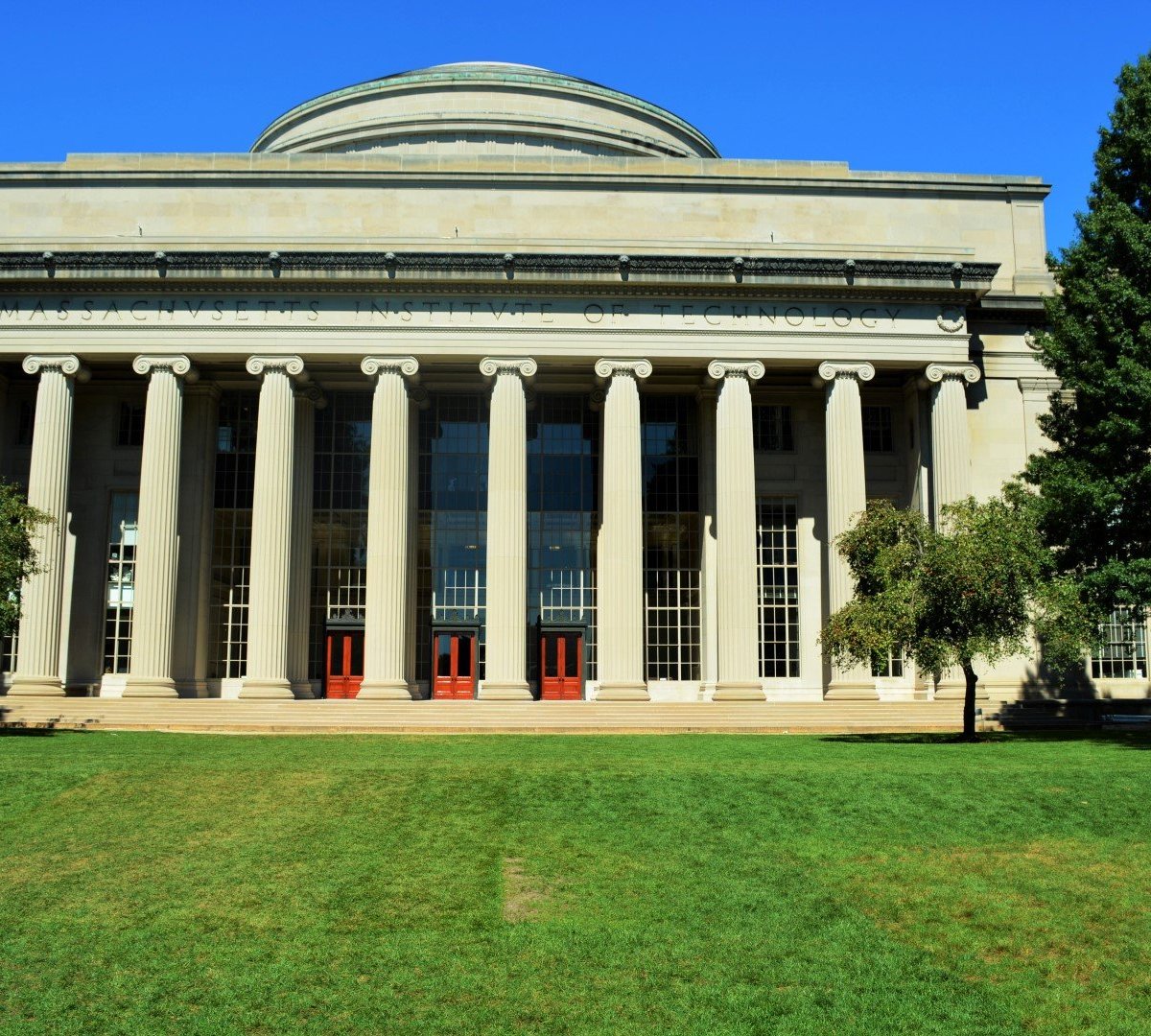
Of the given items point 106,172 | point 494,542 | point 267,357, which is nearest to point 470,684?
point 494,542

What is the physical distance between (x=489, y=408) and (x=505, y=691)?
11750 millimetres

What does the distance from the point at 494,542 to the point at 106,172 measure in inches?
873

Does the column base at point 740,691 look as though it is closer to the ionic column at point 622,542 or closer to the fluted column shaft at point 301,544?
the ionic column at point 622,542

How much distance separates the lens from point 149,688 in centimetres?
4319

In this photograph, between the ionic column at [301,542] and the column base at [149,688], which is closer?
the column base at [149,688]

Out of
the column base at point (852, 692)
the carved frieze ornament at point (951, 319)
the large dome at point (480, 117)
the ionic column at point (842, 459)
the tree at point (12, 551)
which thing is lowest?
the column base at point (852, 692)

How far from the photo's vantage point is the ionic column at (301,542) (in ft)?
153

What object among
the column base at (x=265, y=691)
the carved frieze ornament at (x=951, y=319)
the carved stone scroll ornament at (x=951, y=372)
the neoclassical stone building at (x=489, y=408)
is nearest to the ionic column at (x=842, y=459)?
the neoclassical stone building at (x=489, y=408)

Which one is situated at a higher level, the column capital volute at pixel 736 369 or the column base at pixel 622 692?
the column capital volute at pixel 736 369

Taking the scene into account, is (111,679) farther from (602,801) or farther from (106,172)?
(602,801)

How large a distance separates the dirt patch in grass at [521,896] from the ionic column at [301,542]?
1202 inches

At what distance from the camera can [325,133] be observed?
210 ft

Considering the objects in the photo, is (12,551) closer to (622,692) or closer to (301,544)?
(301,544)

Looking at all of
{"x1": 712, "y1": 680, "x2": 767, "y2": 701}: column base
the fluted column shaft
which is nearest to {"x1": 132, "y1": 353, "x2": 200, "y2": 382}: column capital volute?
the fluted column shaft
